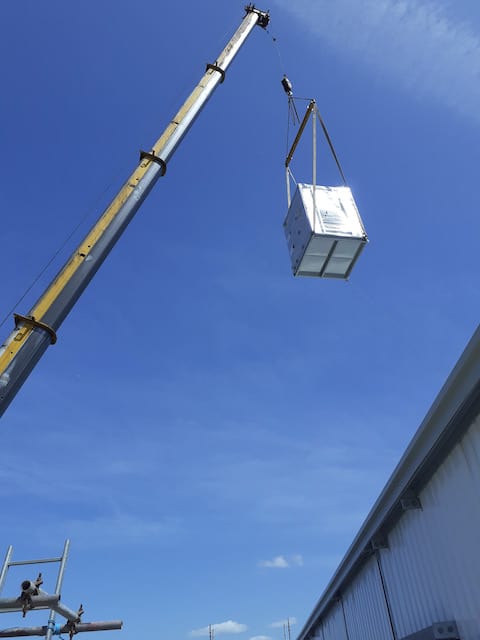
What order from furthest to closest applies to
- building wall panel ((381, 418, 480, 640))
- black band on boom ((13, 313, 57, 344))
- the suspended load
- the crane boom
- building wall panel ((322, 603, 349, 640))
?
building wall panel ((322, 603, 349, 640))
the suspended load
black band on boom ((13, 313, 57, 344))
the crane boom
building wall panel ((381, 418, 480, 640))

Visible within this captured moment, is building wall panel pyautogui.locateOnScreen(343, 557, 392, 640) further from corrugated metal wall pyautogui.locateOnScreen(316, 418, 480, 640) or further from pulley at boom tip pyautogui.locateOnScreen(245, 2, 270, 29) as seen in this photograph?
pulley at boom tip pyautogui.locateOnScreen(245, 2, 270, 29)

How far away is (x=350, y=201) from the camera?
9.95m

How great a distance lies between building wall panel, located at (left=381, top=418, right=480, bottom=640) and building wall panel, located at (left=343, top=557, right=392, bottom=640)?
3.37ft

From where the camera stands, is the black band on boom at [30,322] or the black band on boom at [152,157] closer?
the black band on boom at [30,322]

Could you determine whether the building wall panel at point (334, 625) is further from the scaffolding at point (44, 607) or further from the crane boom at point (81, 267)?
the crane boom at point (81, 267)

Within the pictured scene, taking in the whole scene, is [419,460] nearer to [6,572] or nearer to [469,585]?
[469,585]

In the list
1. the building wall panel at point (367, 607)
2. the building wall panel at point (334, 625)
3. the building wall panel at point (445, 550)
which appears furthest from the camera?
the building wall panel at point (334, 625)

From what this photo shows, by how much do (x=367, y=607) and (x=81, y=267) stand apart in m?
9.50

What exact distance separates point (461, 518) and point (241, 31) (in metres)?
15.2

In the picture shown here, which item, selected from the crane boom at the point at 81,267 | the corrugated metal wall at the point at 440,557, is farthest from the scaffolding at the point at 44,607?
the corrugated metal wall at the point at 440,557

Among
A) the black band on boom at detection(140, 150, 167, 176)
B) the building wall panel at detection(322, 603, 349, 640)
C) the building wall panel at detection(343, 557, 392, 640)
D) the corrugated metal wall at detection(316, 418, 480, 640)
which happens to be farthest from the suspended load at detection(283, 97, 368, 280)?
the building wall panel at detection(322, 603, 349, 640)

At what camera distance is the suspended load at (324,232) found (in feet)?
29.6

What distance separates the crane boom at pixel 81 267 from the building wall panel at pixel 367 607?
792 centimetres

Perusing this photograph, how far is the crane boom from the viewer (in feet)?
21.9
